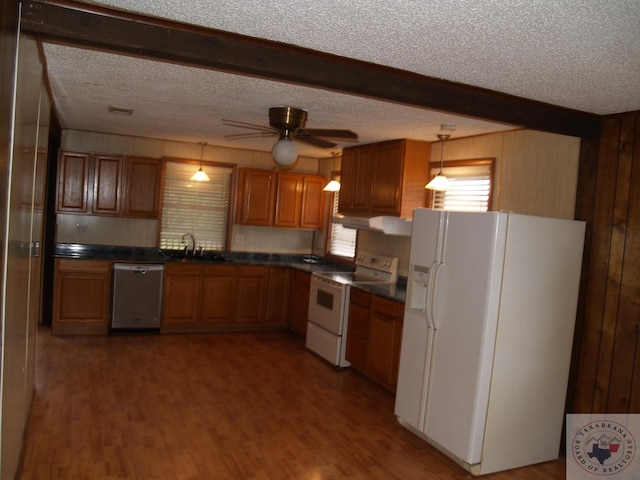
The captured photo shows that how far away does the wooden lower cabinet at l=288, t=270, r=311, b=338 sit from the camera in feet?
20.3

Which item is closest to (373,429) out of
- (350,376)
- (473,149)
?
(350,376)

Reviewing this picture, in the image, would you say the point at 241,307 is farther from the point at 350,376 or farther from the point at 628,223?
the point at 628,223

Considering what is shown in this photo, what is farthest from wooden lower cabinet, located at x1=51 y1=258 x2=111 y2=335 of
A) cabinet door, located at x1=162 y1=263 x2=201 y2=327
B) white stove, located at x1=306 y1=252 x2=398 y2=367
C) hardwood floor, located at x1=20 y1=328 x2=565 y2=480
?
white stove, located at x1=306 y1=252 x2=398 y2=367

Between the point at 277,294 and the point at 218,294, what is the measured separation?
762 mm

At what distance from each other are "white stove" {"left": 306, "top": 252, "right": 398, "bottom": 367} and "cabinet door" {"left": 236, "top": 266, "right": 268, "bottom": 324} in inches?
36.1

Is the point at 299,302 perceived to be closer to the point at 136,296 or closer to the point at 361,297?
the point at 361,297

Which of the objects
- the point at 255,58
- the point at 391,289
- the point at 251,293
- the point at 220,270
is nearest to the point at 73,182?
the point at 220,270

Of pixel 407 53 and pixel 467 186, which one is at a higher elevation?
pixel 407 53

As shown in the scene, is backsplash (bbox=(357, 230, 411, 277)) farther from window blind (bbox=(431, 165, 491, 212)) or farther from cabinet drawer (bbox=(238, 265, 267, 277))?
cabinet drawer (bbox=(238, 265, 267, 277))

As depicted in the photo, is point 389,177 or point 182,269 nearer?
point 389,177

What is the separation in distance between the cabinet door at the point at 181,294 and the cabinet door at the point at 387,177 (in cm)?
236

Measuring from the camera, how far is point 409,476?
10.6 ft

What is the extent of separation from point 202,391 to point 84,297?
7.41 feet

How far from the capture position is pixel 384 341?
4.66 meters
